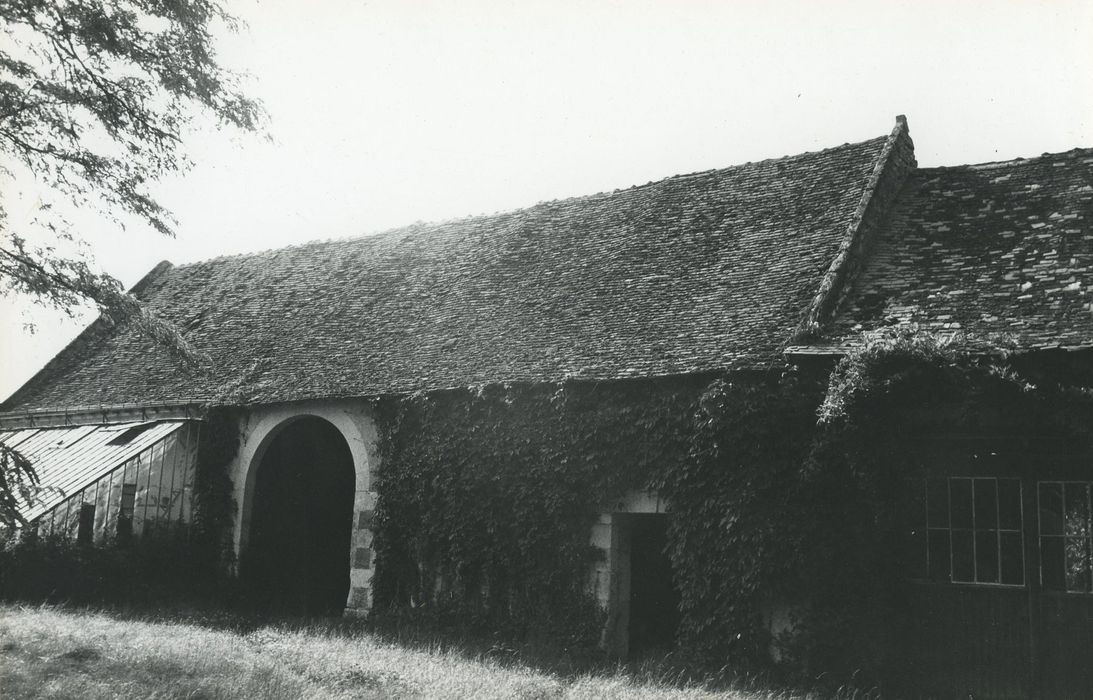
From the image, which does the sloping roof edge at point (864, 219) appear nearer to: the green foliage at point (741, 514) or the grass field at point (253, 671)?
the green foliage at point (741, 514)

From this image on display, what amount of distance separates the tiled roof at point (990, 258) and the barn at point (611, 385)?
0.12 ft

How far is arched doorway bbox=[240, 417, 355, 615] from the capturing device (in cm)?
1523

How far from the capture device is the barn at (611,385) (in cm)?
959

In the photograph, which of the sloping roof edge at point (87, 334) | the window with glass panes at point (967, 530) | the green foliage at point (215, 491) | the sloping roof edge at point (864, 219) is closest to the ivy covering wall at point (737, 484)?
the window with glass panes at point (967, 530)

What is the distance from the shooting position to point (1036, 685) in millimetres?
9172

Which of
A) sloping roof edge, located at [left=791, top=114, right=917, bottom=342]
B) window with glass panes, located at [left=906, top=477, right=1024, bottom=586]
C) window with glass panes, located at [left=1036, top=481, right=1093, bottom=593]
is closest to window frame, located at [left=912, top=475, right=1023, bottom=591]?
window with glass panes, located at [left=906, top=477, right=1024, bottom=586]

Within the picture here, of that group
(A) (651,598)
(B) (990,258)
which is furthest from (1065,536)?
(A) (651,598)

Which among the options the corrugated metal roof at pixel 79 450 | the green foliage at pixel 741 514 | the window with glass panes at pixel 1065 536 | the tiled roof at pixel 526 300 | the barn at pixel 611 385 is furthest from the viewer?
the corrugated metal roof at pixel 79 450

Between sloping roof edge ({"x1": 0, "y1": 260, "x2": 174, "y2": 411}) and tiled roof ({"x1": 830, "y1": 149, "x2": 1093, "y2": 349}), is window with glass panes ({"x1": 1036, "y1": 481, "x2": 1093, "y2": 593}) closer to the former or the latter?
tiled roof ({"x1": 830, "y1": 149, "x2": 1093, "y2": 349})

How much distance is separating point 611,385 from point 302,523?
7056 mm

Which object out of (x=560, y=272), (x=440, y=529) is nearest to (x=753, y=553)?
(x=440, y=529)

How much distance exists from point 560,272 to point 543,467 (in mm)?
3758

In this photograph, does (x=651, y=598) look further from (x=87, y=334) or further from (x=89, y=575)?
(x=87, y=334)

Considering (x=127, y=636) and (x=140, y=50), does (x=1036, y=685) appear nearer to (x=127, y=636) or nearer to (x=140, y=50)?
(x=127, y=636)
